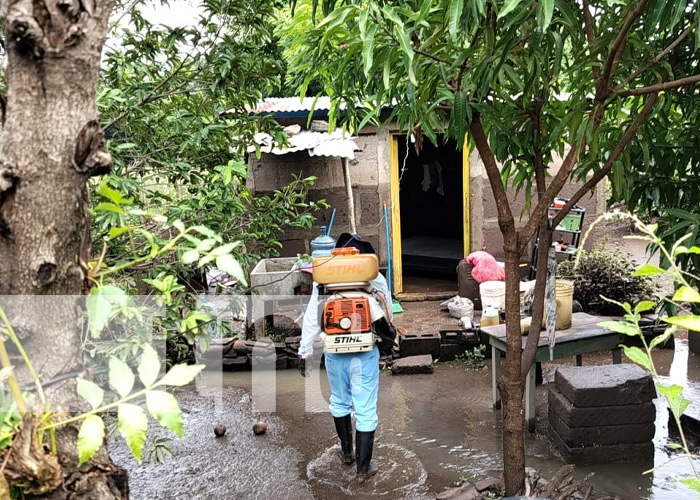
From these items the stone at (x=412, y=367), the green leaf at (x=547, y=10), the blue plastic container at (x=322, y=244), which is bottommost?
the stone at (x=412, y=367)

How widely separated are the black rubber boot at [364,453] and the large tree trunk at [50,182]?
3783 millimetres

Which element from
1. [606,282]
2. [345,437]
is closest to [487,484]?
[345,437]

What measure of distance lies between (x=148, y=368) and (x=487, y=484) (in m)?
3.81

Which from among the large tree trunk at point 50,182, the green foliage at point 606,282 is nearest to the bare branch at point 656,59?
the large tree trunk at point 50,182

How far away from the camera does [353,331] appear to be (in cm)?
494

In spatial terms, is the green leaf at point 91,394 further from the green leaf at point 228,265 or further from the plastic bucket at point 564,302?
the plastic bucket at point 564,302

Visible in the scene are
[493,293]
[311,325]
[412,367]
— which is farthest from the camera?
[493,293]

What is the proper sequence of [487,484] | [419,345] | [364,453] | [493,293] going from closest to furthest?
[487,484] < [364,453] < [419,345] < [493,293]

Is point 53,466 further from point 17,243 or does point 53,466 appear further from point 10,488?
point 17,243

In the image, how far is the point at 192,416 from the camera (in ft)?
21.6

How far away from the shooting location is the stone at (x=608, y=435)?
5.07m

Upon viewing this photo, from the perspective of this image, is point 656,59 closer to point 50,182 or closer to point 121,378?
point 50,182

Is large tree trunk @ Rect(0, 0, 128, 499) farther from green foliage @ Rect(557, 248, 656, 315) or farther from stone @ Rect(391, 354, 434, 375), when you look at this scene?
green foliage @ Rect(557, 248, 656, 315)

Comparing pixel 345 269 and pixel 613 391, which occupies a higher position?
pixel 345 269
